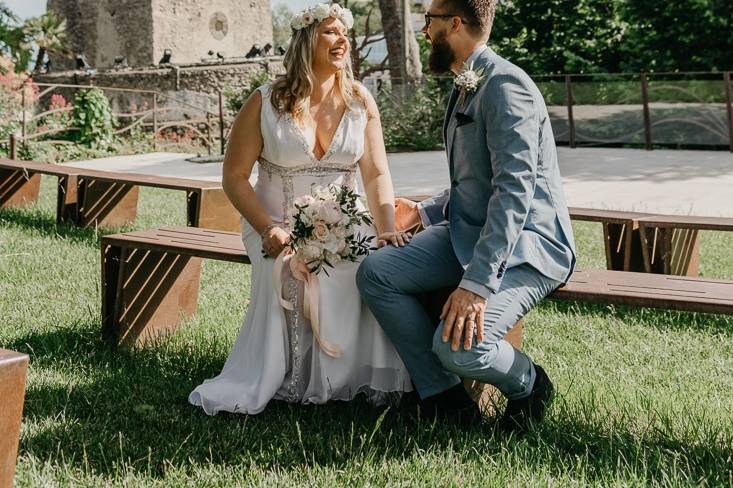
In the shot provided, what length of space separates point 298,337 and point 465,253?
2.72 ft

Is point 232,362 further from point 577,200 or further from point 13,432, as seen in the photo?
point 577,200

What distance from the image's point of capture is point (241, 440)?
3.27 metres

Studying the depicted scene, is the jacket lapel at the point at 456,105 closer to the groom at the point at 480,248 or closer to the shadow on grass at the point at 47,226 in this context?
the groom at the point at 480,248

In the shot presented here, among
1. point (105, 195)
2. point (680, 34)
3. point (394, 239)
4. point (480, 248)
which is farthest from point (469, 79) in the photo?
point (680, 34)

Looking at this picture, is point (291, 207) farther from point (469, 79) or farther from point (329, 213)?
point (469, 79)

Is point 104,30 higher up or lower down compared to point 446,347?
higher up

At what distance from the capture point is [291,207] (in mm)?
3842

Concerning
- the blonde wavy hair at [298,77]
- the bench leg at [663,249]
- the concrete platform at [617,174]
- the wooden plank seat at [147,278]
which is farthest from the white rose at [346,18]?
the concrete platform at [617,174]

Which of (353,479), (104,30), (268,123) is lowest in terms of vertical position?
(353,479)

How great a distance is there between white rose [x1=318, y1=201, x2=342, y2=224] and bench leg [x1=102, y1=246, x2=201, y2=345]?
142 centimetres

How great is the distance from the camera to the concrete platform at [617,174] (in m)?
9.93

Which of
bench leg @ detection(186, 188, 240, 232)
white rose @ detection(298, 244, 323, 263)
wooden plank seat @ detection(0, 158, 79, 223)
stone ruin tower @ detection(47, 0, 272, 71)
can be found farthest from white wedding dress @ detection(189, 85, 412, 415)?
stone ruin tower @ detection(47, 0, 272, 71)

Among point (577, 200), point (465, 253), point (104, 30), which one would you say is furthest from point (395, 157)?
point (104, 30)

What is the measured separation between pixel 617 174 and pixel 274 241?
10260mm
